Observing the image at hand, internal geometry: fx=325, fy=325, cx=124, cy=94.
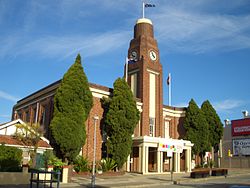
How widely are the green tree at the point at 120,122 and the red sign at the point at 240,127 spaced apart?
2193 cm

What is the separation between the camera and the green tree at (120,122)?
32000mm

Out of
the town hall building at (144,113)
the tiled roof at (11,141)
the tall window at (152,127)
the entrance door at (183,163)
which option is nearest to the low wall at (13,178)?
the tiled roof at (11,141)

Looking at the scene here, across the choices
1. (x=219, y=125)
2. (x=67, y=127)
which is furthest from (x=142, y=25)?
(x=67, y=127)

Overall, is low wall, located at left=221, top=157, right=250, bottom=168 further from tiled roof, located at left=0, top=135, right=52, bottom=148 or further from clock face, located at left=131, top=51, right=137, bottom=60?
tiled roof, located at left=0, top=135, right=52, bottom=148

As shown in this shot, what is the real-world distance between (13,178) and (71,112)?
977cm

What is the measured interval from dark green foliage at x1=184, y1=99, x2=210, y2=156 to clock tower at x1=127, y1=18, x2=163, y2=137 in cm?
411

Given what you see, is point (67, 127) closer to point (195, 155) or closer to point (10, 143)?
point (10, 143)

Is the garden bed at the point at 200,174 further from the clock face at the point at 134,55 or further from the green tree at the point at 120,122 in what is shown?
the clock face at the point at 134,55

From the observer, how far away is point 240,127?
49.2 metres

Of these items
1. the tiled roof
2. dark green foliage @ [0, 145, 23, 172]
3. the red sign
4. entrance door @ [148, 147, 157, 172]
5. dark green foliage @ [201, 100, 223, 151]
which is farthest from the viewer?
the red sign

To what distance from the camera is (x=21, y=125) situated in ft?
90.4

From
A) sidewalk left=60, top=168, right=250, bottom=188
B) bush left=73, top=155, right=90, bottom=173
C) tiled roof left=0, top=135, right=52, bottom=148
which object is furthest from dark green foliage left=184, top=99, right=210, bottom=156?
tiled roof left=0, top=135, right=52, bottom=148

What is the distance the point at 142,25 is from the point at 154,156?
17.0 metres

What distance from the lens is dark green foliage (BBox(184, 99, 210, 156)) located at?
4059 centimetres
